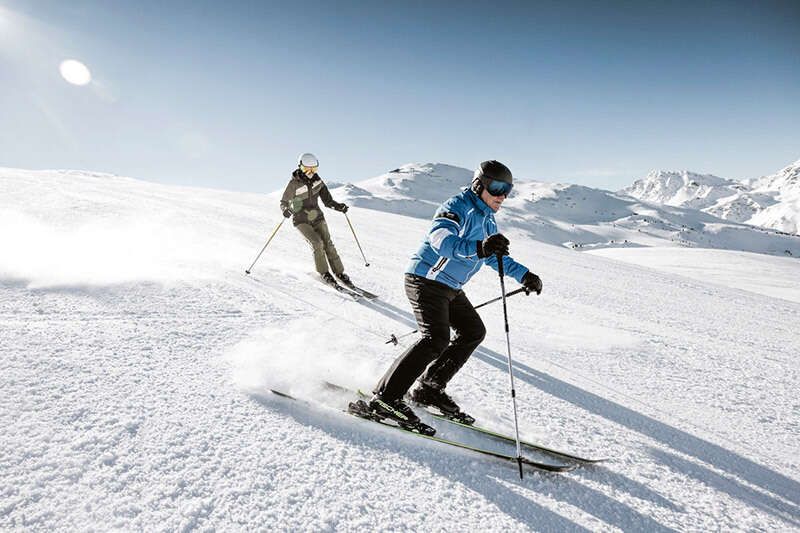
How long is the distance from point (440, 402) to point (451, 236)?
1.42 meters

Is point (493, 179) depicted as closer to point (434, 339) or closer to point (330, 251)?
point (434, 339)

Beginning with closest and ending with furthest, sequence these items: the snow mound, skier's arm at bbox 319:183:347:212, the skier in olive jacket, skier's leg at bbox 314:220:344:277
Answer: the snow mound
skier's leg at bbox 314:220:344:277
the skier in olive jacket
skier's arm at bbox 319:183:347:212

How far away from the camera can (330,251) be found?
25.6ft

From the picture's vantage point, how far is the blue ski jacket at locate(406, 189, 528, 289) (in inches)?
129

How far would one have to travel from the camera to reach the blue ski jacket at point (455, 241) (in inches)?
129

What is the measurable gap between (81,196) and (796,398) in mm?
16420

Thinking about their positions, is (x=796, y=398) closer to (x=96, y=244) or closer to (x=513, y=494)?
(x=513, y=494)

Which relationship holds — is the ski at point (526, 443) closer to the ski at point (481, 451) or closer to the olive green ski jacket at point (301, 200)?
the ski at point (481, 451)

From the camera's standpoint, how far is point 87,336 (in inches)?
151

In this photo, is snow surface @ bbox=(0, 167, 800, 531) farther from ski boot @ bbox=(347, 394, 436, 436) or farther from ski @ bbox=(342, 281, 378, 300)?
ski @ bbox=(342, 281, 378, 300)

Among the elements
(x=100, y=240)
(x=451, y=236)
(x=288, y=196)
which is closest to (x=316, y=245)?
(x=288, y=196)

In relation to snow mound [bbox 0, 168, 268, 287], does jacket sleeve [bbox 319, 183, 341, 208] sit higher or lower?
higher

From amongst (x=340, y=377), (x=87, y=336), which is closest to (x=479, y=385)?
(x=340, y=377)

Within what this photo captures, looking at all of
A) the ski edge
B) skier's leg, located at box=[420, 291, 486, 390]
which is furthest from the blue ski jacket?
the ski edge
